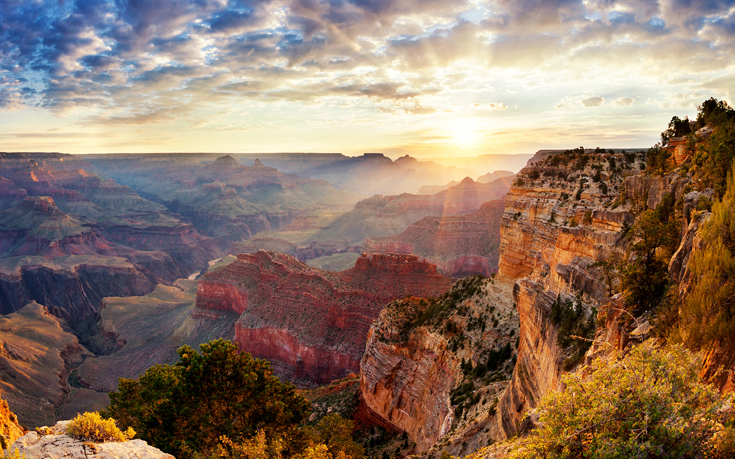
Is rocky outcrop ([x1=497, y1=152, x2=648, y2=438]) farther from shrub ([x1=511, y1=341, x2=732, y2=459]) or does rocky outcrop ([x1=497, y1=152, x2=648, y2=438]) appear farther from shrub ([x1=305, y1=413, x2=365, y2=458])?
shrub ([x1=305, y1=413, x2=365, y2=458])

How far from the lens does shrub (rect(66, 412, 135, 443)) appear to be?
404 inches

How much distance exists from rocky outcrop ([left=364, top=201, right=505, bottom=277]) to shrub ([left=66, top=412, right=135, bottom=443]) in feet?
275

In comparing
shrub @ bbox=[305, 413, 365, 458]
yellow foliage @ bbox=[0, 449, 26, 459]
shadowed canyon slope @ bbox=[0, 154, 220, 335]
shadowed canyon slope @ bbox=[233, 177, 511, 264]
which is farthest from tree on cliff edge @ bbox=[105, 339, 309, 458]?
shadowed canyon slope @ bbox=[233, 177, 511, 264]

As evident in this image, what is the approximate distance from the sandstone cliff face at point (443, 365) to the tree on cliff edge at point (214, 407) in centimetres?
761

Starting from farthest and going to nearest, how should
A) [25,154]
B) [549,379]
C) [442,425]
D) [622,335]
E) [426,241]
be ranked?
[25,154] < [426,241] < [442,425] < [549,379] < [622,335]

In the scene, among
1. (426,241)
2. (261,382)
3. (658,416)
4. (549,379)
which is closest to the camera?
(658,416)

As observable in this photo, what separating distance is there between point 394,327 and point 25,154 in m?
241

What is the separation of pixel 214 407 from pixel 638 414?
1628 centimetres

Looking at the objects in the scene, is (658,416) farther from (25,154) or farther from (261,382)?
(25,154)

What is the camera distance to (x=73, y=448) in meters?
9.59

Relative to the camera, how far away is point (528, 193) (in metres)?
28.9

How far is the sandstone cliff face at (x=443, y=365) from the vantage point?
21.0m

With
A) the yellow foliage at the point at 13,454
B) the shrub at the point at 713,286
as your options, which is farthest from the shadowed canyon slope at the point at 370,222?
the shrub at the point at 713,286

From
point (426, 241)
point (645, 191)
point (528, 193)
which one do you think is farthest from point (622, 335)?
point (426, 241)
